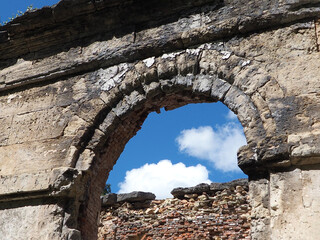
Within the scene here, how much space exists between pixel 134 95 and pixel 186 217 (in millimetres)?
6100

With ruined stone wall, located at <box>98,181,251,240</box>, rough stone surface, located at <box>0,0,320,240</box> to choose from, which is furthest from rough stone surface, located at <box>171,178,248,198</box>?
rough stone surface, located at <box>0,0,320,240</box>

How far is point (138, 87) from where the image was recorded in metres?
5.27

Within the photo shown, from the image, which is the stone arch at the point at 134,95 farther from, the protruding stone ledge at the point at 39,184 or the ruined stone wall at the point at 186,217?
the ruined stone wall at the point at 186,217

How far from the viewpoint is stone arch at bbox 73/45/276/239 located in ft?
16.1

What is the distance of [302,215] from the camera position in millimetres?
3715

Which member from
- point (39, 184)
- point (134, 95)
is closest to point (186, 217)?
point (134, 95)

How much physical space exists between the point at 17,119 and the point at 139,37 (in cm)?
201

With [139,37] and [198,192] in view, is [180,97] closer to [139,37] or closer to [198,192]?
[139,37]

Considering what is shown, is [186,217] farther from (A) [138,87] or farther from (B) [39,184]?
(B) [39,184]

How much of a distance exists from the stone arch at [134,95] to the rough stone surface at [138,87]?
0.04 feet

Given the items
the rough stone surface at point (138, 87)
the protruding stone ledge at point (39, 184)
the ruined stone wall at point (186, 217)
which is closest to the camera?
the rough stone surface at point (138, 87)

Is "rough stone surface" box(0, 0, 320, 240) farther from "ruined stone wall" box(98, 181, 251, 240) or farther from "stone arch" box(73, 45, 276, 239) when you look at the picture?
"ruined stone wall" box(98, 181, 251, 240)

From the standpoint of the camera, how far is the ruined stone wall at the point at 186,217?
402 inches

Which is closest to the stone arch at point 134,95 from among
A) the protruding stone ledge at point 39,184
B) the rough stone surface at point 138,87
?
the rough stone surface at point 138,87
